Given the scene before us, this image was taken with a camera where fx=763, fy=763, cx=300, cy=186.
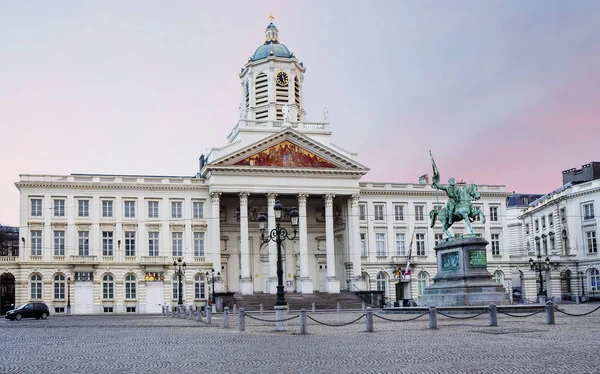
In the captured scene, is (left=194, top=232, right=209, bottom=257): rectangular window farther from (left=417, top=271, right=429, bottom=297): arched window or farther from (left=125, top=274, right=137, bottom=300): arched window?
(left=417, top=271, right=429, bottom=297): arched window

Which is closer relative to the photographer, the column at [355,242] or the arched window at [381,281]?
the column at [355,242]

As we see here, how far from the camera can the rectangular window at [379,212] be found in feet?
259

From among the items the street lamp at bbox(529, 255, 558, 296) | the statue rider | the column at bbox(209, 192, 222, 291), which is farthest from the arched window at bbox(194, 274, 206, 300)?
the statue rider

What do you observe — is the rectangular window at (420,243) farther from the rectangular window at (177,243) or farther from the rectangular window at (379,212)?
the rectangular window at (177,243)

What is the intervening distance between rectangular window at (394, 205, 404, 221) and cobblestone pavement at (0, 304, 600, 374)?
49.1 m

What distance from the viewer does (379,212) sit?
79.2m

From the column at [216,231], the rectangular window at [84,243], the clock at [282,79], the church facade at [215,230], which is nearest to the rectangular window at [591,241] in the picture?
the church facade at [215,230]

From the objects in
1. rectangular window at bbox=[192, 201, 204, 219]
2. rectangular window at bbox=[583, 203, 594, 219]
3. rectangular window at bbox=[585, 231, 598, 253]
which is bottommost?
rectangular window at bbox=[585, 231, 598, 253]

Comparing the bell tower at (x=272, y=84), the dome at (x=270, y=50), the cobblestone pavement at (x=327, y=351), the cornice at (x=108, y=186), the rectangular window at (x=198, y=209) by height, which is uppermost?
the dome at (x=270, y=50)

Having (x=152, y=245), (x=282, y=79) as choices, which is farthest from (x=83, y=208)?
(x=282, y=79)

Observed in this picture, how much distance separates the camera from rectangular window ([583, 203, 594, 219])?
258 ft

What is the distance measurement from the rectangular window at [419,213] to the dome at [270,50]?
70.2ft

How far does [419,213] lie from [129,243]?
30.1 metres

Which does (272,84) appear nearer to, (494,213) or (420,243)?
(420,243)
